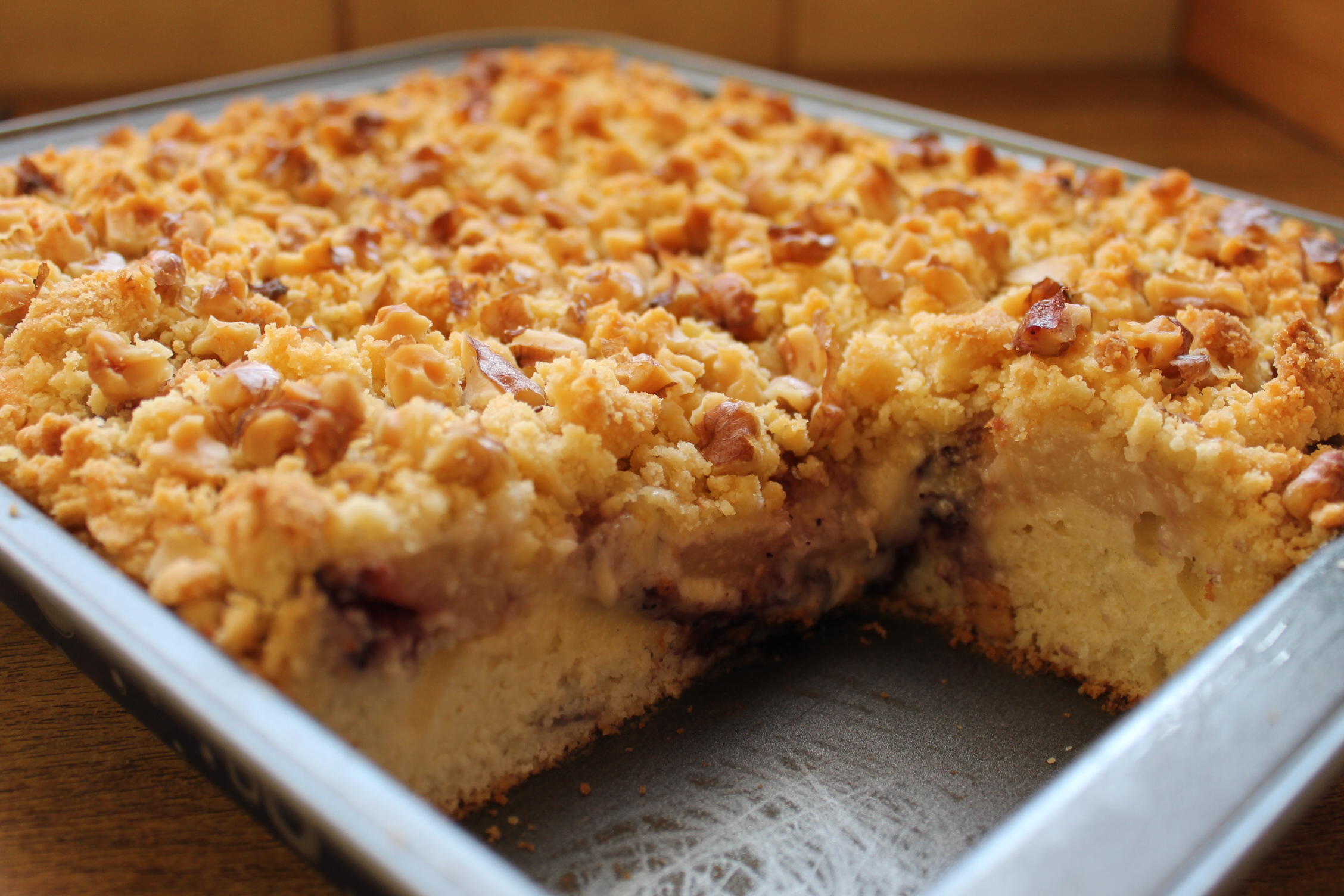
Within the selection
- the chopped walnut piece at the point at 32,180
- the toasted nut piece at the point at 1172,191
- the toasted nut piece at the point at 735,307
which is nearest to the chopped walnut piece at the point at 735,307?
the toasted nut piece at the point at 735,307

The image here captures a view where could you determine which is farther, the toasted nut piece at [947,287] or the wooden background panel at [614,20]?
the wooden background panel at [614,20]

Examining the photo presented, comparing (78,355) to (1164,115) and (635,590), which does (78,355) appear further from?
(1164,115)

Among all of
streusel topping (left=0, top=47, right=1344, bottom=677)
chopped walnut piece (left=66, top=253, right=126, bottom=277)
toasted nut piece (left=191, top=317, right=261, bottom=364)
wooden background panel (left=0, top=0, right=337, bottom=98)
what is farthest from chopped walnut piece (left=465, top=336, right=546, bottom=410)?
wooden background panel (left=0, top=0, right=337, bottom=98)

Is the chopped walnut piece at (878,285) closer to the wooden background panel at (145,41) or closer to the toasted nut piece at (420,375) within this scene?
the toasted nut piece at (420,375)

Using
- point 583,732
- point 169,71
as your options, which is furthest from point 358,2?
point 583,732

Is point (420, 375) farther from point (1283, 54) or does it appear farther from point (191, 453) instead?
point (1283, 54)

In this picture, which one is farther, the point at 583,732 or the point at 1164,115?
the point at 1164,115

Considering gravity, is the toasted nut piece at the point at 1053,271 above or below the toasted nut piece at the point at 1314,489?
above
